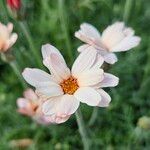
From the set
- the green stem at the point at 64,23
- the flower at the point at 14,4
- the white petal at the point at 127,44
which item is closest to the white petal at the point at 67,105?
the white petal at the point at 127,44

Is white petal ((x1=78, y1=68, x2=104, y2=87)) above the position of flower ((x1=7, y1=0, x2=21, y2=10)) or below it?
below

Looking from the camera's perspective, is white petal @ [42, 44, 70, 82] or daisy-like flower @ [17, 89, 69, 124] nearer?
white petal @ [42, 44, 70, 82]

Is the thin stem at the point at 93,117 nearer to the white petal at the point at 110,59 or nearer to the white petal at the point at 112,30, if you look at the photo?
the white petal at the point at 112,30

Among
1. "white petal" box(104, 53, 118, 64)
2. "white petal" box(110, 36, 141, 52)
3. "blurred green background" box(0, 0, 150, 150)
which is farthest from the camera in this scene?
"blurred green background" box(0, 0, 150, 150)

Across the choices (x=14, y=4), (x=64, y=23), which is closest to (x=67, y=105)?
(x=14, y=4)

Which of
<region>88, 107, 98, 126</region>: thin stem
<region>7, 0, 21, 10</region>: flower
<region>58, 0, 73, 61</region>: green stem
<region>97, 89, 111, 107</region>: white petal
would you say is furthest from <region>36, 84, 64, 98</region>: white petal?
<region>58, 0, 73, 61</region>: green stem

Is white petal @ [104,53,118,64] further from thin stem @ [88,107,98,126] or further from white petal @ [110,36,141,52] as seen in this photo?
thin stem @ [88,107,98,126]

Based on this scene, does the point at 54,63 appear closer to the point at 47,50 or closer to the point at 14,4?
the point at 47,50
